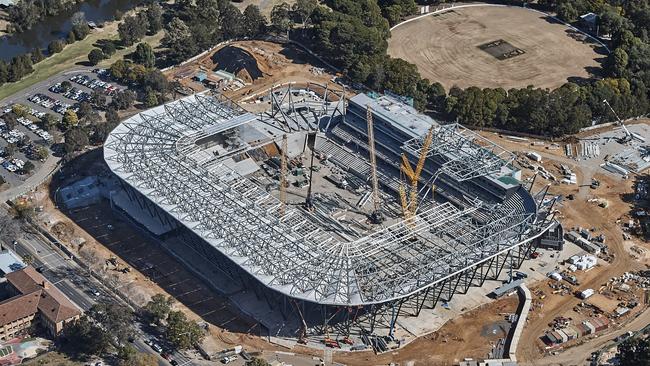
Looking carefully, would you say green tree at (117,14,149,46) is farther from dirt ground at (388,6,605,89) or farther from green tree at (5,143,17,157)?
dirt ground at (388,6,605,89)

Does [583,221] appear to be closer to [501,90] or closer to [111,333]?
[501,90]

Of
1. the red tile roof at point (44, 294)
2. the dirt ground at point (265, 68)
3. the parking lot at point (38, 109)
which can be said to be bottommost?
the dirt ground at point (265, 68)

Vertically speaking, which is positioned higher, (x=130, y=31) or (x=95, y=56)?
(x=130, y=31)

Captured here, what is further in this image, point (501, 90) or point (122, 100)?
point (122, 100)

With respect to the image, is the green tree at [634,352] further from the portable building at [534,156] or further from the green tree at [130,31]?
the green tree at [130,31]

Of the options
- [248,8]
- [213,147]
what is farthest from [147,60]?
[213,147]

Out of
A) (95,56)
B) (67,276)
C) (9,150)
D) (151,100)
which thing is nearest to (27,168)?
(9,150)

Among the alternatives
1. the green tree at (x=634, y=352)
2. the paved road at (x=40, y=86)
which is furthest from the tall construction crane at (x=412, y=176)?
the paved road at (x=40, y=86)

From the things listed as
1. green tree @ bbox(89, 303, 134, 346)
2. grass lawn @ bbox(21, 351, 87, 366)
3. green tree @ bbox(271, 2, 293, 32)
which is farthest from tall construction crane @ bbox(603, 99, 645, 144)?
grass lawn @ bbox(21, 351, 87, 366)
